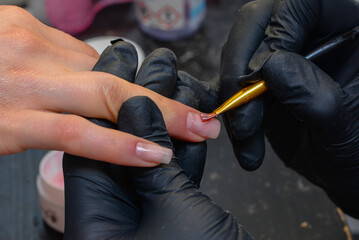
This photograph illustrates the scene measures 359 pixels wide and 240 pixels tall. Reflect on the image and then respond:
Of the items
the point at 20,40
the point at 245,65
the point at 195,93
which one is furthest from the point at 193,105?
the point at 20,40

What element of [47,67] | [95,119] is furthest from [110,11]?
[95,119]

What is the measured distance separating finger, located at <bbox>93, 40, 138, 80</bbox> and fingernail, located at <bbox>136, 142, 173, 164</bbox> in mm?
173

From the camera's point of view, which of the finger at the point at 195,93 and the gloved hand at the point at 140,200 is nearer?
the gloved hand at the point at 140,200

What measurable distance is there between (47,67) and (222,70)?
363mm

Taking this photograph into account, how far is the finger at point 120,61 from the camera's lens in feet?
2.46

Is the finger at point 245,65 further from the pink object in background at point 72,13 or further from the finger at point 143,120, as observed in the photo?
the pink object in background at point 72,13

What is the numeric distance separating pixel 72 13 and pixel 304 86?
1.11 meters

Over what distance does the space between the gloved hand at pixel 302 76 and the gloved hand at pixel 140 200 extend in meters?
0.21

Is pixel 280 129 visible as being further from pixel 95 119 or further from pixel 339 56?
pixel 95 119

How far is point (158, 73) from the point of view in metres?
0.74

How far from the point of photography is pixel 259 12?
2.63 ft

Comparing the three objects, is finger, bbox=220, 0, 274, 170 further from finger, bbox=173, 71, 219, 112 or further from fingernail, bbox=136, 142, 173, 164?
fingernail, bbox=136, 142, 173, 164

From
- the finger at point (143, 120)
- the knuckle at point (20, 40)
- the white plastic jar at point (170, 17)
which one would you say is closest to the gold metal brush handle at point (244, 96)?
the finger at point (143, 120)

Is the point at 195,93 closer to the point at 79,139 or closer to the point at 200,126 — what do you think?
the point at 200,126
